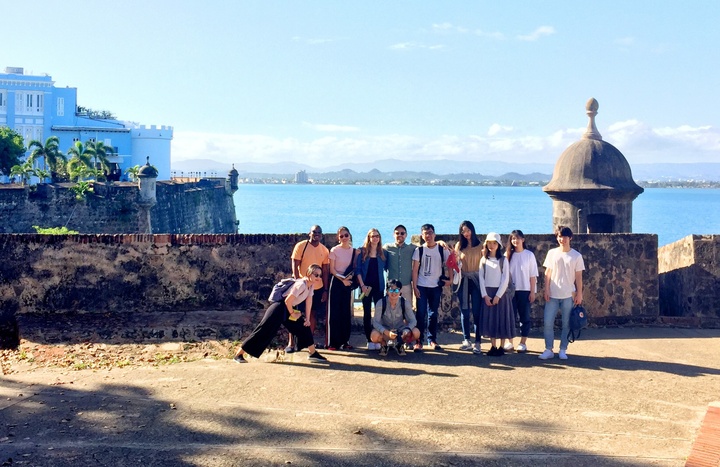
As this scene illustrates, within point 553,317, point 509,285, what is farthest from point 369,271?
point 553,317

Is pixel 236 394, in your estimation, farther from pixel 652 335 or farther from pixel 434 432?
pixel 652 335

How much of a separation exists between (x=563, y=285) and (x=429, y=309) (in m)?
1.58

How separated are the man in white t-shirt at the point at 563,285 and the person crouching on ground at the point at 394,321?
149 cm

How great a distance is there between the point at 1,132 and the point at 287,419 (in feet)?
159

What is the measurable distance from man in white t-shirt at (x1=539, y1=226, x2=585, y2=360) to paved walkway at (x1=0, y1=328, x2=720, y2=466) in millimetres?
333

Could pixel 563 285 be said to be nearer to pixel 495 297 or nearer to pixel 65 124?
pixel 495 297

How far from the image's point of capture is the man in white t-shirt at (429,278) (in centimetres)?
888

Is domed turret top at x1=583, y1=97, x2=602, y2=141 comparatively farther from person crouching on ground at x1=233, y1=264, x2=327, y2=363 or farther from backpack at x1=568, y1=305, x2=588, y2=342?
person crouching on ground at x1=233, y1=264, x2=327, y2=363

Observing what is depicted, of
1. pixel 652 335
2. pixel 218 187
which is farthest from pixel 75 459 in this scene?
pixel 218 187

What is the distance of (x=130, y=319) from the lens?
9.92m

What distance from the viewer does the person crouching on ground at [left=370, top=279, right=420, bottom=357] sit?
8.48 m

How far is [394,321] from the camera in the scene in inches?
338

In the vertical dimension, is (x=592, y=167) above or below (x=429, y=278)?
above

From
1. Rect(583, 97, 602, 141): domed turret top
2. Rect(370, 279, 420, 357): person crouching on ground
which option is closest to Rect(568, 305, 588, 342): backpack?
Rect(370, 279, 420, 357): person crouching on ground
